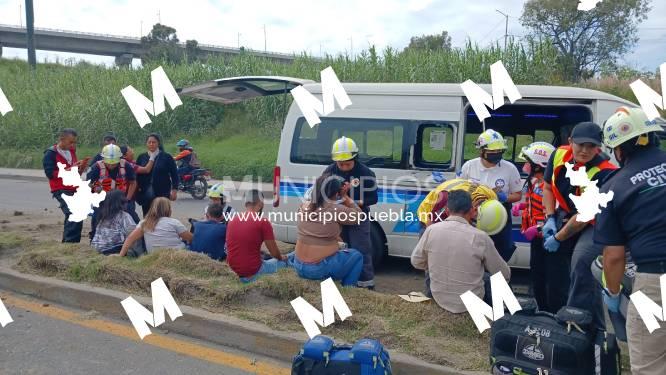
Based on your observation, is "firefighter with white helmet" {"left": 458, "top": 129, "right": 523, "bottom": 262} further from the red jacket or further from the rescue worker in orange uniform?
the red jacket

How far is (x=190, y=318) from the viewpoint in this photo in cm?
494

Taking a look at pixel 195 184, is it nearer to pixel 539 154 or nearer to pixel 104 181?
pixel 104 181

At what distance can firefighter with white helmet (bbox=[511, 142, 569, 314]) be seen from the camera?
16.2 ft

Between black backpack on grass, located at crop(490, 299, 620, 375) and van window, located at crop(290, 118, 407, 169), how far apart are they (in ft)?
11.2

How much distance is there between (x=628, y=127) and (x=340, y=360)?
6.40 ft

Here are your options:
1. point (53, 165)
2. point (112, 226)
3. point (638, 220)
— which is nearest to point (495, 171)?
point (638, 220)

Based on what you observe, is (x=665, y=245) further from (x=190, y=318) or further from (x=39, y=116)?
(x=39, y=116)

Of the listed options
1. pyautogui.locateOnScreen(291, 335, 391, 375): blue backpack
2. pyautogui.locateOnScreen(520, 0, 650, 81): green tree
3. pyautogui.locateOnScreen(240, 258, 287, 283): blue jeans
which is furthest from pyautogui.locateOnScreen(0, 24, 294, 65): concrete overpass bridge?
pyautogui.locateOnScreen(291, 335, 391, 375): blue backpack

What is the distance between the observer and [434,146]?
21.7ft

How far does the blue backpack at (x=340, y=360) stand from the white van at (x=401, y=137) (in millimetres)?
3284

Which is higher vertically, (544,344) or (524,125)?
(524,125)

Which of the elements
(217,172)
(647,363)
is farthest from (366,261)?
(217,172)

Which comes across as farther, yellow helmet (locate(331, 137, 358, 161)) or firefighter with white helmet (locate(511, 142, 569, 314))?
yellow helmet (locate(331, 137, 358, 161))

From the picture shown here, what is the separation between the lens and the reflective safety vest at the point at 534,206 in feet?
17.0
